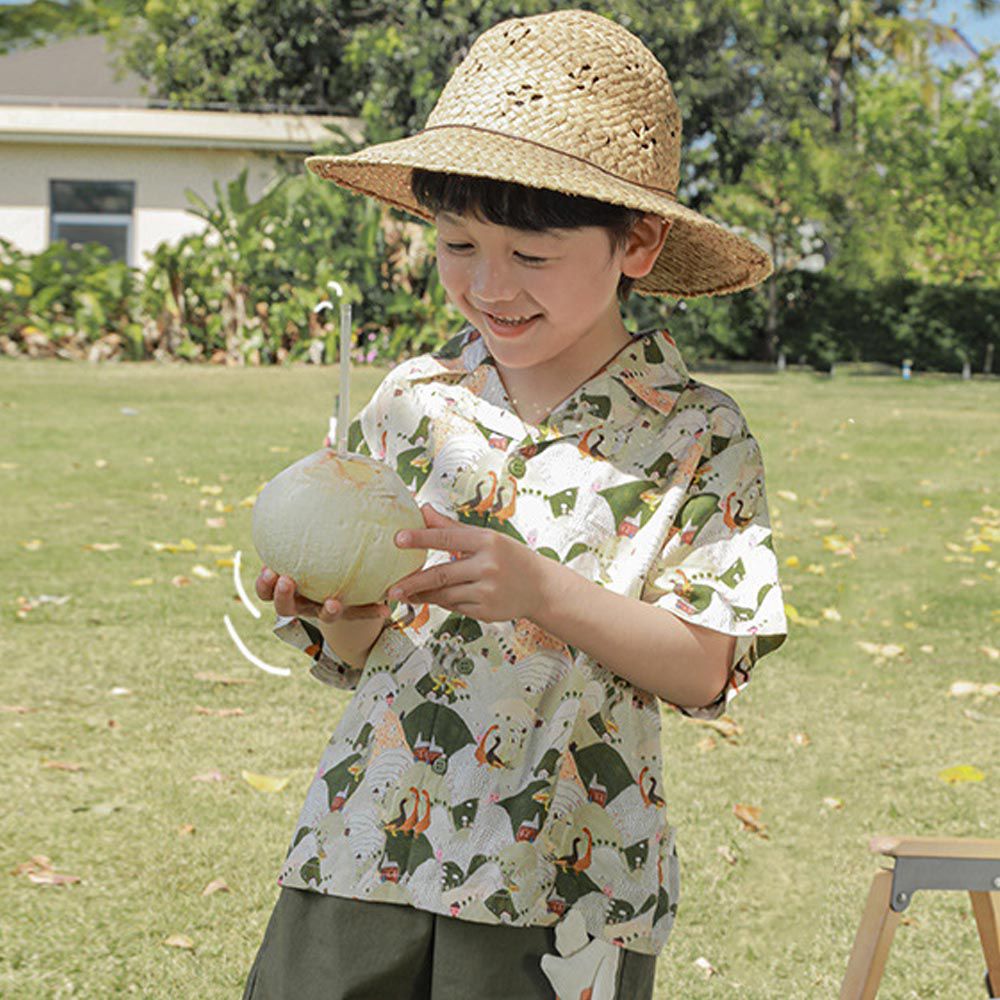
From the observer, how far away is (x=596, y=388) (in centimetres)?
197

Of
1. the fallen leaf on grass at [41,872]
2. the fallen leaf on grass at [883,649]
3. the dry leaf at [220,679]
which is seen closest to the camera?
the fallen leaf on grass at [41,872]

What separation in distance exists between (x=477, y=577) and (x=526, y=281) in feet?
1.28

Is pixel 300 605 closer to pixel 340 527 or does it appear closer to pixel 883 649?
pixel 340 527

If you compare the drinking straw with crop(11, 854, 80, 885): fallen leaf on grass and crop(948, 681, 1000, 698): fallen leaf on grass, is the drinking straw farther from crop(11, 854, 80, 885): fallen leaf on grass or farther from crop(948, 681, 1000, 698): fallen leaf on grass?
crop(948, 681, 1000, 698): fallen leaf on grass

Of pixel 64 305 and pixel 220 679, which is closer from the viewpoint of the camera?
pixel 220 679

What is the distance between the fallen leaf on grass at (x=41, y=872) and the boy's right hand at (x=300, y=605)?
86.3 inches

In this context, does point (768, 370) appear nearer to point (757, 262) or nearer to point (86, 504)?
point (86, 504)

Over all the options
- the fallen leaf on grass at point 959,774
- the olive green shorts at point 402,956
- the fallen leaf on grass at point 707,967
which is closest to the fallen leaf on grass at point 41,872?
the fallen leaf on grass at point 707,967

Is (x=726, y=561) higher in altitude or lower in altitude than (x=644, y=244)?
lower

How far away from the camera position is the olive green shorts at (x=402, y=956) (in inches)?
70.7

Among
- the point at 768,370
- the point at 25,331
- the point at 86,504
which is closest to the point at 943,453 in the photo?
the point at 86,504

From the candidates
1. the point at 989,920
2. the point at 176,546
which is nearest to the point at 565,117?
the point at 989,920

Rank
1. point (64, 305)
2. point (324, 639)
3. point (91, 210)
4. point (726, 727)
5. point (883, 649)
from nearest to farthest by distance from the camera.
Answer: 1. point (324, 639)
2. point (726, 727)
3. point (883, 649)
4. point (64, 305)
5. point (91, 210)

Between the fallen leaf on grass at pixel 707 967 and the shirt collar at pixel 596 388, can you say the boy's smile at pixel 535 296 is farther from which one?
the fallen leaf on grass at pixel 707 967
